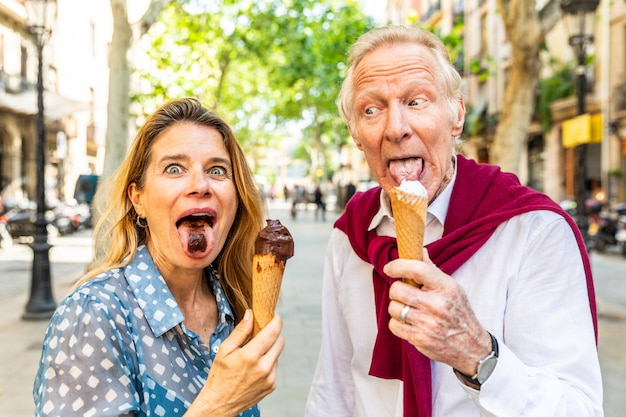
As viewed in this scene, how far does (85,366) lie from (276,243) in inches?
22.8

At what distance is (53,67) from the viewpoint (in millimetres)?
30594

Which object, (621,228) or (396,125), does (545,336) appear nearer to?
(396,125)

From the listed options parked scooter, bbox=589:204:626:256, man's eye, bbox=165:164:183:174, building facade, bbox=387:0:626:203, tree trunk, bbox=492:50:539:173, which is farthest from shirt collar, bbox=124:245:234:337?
parked scooter, bbox=589:204:626:256

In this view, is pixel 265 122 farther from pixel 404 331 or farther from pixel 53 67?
pixel 404 331

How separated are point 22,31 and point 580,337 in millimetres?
30574

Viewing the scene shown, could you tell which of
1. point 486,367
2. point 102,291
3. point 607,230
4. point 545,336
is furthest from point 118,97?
point 607,230

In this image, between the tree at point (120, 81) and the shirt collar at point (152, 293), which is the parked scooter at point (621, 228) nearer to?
the tree at point (120, 81)

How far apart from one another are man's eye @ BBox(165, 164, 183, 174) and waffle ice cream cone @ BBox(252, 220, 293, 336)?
0.40 m

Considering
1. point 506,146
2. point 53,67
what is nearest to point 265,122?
point 53,67

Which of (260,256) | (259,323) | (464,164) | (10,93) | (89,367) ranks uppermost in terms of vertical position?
(10,93)

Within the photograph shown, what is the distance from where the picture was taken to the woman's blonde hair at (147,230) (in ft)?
6.64

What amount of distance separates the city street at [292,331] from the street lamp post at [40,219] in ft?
1.09

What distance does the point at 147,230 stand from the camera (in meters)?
2.08

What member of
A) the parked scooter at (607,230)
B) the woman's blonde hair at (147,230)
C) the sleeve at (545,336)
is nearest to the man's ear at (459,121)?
the sleeve at (545,336)
